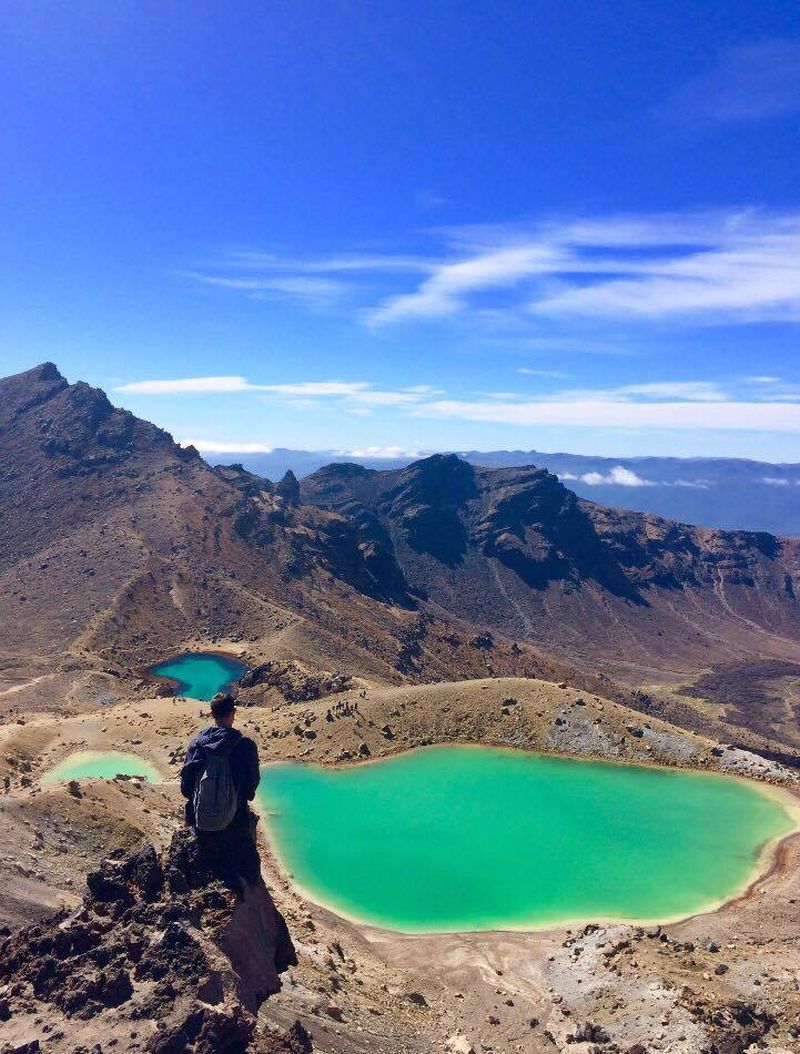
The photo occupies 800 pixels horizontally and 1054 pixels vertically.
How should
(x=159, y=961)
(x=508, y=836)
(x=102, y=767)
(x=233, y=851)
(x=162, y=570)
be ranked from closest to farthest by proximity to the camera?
(x=159, y=961), (x=233, y=851), (x=508, y=836), (x=102, y=767), (x=162, y=570)

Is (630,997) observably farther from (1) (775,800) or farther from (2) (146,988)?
(1) (775,800)

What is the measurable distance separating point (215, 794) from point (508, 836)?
35.5 metres

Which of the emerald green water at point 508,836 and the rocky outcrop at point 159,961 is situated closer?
the rocky outcrop at point 159,961

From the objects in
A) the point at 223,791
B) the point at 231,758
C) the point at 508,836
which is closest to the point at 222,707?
Answer: the point at 231,758

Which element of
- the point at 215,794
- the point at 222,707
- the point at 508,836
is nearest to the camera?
the point at 215,794

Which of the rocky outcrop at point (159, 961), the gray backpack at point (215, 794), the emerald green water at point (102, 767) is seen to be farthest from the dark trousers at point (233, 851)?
the emerald green water at point (102, 767)

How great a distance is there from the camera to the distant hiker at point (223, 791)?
24.1 meters

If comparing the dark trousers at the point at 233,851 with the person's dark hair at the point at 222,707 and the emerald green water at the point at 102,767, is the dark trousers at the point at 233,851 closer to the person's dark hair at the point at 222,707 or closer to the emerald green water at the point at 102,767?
the person's dark hair at the point at 222,707

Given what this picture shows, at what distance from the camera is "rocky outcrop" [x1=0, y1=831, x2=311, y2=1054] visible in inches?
742

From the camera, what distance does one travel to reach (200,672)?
107562 mm

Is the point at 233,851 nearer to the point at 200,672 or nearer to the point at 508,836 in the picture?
the point at 508,836

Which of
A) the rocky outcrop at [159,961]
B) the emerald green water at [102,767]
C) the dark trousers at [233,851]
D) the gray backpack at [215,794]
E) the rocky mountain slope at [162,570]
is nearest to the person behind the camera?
the rocky outcrop at [159,961]

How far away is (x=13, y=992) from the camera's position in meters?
20.4

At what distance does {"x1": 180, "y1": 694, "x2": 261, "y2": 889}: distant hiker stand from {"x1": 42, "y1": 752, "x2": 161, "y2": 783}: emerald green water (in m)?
38.4
